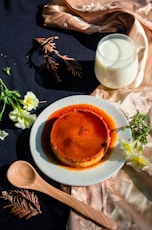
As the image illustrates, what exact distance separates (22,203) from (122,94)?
303 millimetres

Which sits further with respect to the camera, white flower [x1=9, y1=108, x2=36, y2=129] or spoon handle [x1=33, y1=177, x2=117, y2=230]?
white flower [x1=9, y1=108, x2=36, y2=129]

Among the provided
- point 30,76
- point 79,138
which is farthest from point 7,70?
point 79,138

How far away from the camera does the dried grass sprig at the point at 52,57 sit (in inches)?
37.6

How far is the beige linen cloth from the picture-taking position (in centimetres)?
75

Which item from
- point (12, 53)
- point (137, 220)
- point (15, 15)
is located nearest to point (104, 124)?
point (137, 220)

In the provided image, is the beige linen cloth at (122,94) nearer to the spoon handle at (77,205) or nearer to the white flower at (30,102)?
the spoon handle at (77,205)

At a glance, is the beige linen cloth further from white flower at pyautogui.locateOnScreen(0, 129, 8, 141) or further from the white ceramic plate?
white flower at pyautogui.locateOnScreen(0, 129, 8, 141)

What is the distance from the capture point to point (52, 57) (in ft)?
3.26

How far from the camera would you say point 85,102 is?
879 millimetres

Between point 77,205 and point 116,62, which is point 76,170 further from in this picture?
point 116,62

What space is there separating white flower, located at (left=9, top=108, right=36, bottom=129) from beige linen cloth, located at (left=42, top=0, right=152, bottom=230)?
142mm

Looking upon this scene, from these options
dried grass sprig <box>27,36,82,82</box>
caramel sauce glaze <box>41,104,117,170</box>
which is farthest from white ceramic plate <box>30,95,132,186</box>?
dried grass sprig <box>27,36,82,82</box>

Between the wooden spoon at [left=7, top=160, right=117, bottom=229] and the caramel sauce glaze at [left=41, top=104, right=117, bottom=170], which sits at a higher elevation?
the caramel sauce glaze at [left=41, top=104, right=117, bottom=170]

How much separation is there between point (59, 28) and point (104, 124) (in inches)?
13.1
